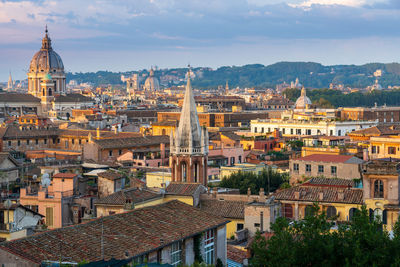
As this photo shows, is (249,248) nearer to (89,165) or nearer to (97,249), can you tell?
(97,249)

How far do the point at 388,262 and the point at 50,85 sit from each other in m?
131

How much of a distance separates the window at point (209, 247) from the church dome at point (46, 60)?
14597 centimetres

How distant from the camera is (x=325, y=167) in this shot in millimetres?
39219

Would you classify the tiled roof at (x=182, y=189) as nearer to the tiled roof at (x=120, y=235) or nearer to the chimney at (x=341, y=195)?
the chimney at (x=341, y=195)

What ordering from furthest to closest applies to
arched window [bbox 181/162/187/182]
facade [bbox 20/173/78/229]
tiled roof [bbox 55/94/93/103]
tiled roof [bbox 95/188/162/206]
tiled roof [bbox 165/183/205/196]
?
1. tiled roof [bbox 55/94/93/103]
2. arched window [bbox 181/162/187/182]
3. facade [bbox 20/173/78/229]
4. tiled roof [bbox 165/183/205/196]
5. tiled roof [bbox 95/188/162/206]

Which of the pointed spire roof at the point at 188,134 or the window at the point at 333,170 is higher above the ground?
the pointed spire roof at the point at 188,134

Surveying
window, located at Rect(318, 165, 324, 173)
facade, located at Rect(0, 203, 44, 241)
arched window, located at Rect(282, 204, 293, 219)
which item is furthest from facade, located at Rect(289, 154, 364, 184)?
facade, located at Rect(0, 203, 44, 241)

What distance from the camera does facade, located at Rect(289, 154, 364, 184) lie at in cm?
3841

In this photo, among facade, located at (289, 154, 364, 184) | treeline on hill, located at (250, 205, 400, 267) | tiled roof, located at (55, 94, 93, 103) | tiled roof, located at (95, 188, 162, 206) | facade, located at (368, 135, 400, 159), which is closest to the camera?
treeline on hill, located at (250, 205, 400, 267)

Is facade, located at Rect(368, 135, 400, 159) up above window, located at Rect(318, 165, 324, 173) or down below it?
above

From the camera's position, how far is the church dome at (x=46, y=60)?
16450 centimetres

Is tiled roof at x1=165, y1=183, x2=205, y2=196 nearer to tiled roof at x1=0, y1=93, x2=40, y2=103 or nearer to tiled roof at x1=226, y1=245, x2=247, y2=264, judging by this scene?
tiled roof at x1=226, y1=245, x2=247, y2=264

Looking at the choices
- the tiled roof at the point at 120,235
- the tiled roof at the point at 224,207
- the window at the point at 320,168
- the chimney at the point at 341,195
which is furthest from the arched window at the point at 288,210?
the window at the point at 320,168

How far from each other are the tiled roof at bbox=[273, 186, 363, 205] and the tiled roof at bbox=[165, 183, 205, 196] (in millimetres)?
2946
